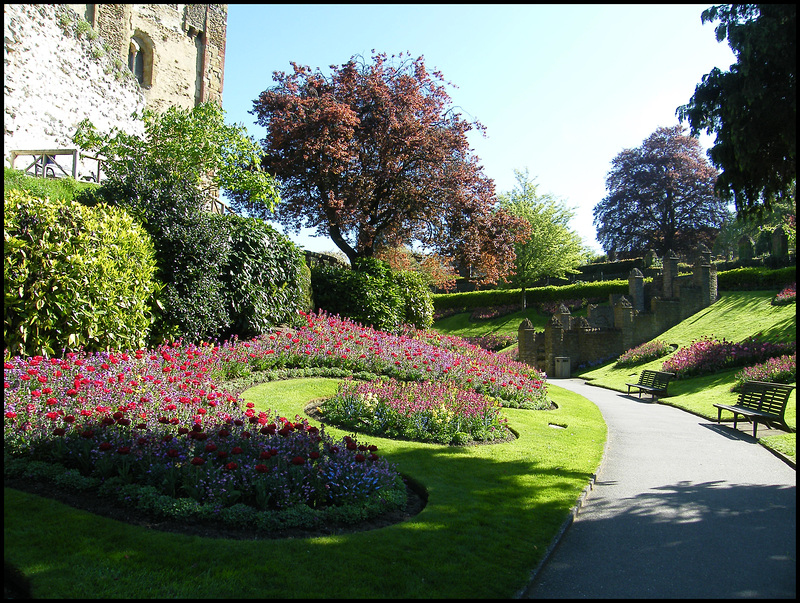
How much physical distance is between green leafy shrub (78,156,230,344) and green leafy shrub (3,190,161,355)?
114 centimetres

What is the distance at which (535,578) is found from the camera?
4496mm

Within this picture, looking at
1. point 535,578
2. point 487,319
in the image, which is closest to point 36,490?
point 535,578

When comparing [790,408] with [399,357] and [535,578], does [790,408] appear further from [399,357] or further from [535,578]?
[535,578]

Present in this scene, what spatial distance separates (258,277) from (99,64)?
1391 cm

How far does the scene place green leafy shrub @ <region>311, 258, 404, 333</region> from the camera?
16719 millimetres

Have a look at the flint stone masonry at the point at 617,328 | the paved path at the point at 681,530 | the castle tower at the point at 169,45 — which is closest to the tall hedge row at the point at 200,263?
the paved path at the point at 681,530

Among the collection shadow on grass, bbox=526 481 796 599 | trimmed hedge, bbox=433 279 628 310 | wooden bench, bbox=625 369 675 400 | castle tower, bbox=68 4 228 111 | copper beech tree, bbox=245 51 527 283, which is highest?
castle tower, bbox=68 4 228 111

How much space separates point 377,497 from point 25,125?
17.9m

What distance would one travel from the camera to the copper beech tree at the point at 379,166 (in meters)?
18.2

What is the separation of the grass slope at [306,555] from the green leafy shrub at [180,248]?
6.38 metres

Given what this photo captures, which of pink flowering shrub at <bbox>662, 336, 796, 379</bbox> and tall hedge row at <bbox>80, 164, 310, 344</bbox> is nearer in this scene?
tall hedge row at <bbox>80, 164, 310, 344</bbox>

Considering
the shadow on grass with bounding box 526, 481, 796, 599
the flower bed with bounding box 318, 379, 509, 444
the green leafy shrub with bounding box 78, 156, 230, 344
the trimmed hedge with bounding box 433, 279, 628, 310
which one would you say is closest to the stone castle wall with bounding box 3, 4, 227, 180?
the green leafy shrub with bounding box 78, 156, 230, 344

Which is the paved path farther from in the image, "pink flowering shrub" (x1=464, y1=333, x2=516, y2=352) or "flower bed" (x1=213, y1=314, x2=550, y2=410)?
"pink flowering shrub" (x1=464, y1=333, x2=516, y2=352)

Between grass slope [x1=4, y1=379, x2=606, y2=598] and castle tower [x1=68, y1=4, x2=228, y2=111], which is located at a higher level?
castle tower [x1=68, y1=4, x2=228, y2=111]
